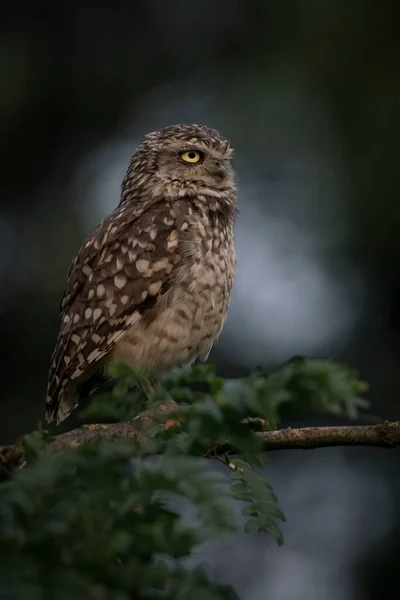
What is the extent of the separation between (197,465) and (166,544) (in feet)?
0.37

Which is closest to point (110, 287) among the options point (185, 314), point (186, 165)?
point (185, 314)

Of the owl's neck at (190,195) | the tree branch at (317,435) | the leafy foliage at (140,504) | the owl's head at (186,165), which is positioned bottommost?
the tree branch at (317,435)

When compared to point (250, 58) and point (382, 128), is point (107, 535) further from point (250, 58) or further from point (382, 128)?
point (250, 58)

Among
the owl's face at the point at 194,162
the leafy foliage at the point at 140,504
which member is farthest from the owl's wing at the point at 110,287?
the leafy foliage at the point at 140,504

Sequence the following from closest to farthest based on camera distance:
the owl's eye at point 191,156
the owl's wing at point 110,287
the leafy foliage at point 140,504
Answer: the leafy foliage at point 140,504
the owl's wing at point 110,287
the owl's eye at point 191,156

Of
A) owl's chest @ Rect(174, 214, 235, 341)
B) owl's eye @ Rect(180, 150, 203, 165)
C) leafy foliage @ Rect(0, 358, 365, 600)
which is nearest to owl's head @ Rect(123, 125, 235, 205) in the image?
owl's eye @ Rect(180, 150, 203, 165)

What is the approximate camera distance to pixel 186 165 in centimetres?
440

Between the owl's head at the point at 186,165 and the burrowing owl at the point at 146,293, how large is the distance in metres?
0.06

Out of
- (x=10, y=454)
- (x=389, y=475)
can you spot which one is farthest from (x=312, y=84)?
(x=10, y=454)

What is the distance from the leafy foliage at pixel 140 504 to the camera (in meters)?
1.32

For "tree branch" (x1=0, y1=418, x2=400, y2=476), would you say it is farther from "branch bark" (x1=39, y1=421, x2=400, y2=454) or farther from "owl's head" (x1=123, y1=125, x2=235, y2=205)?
"owl's head" (x1=123, y1=125, x2=235, y2=205)

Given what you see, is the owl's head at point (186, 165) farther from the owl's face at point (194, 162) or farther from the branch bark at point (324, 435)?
the branch bark at point (324, 435)

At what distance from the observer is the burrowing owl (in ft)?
12.9

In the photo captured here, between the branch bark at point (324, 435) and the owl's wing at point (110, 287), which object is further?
the owl's wing at point (110, 287)
